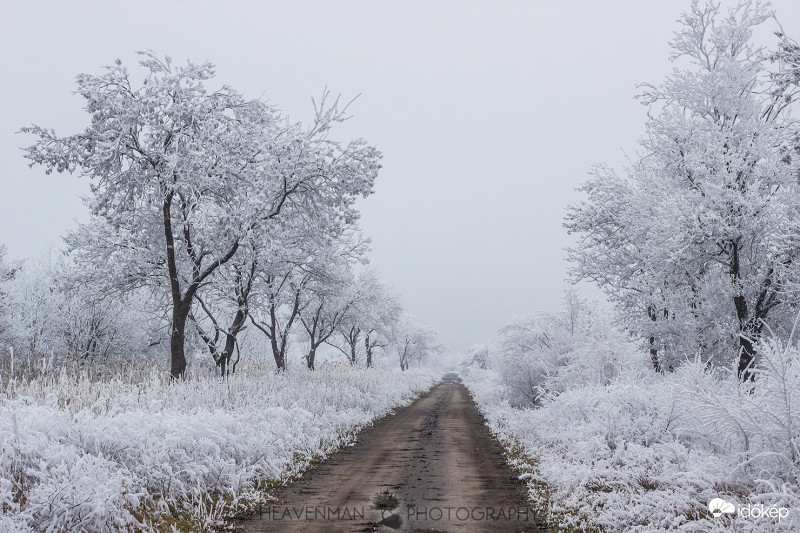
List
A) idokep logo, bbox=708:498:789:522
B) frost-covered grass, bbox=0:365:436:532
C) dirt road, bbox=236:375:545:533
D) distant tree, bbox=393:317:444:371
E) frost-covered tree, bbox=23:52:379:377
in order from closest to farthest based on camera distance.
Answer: idokep logo, bbox=708:498:789:522
frost-covered grass, bbox=0:365:436:532
dirt road, bbox=236:375:545:533
frost-covered tree, bbox=23:52:379:377
distant tree, bbox=393:317:444:371

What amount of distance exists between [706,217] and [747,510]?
11.1m

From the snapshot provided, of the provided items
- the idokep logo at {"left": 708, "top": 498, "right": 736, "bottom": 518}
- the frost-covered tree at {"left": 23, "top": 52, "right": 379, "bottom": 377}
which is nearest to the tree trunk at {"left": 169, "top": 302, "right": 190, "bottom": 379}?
the frost-covered tree at {"left": 23, "top": 52, "right": 379, "bottom": 377}

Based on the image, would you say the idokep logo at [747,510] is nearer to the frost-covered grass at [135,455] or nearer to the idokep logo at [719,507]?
the idokep logo at [719,507]

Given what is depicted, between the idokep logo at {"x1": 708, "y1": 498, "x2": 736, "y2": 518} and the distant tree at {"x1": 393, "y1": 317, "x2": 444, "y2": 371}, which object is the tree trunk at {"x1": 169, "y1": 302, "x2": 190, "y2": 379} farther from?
the distant tree at {"x1": 393, "y1": 317, "x2": 444, "y2": 371}

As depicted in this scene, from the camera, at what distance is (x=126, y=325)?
98.4 feet

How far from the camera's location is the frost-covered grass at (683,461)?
5.62 metres

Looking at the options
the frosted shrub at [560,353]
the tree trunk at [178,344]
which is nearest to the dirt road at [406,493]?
the frosted shrub at [560,353]

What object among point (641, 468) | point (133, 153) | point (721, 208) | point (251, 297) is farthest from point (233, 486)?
point (251, 297)

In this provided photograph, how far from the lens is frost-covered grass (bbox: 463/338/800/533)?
5.62 m

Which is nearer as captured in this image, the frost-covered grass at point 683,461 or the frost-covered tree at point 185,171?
the frost-covered grass at point 683,461

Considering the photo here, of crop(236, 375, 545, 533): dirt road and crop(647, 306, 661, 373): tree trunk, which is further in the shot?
crop(647, 306, 661, 373): tree trunk

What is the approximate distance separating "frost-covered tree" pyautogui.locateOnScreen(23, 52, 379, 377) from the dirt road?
6996mm

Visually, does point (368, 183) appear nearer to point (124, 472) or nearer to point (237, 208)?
point (237, 208)

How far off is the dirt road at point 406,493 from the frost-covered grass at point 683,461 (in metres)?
0.71
